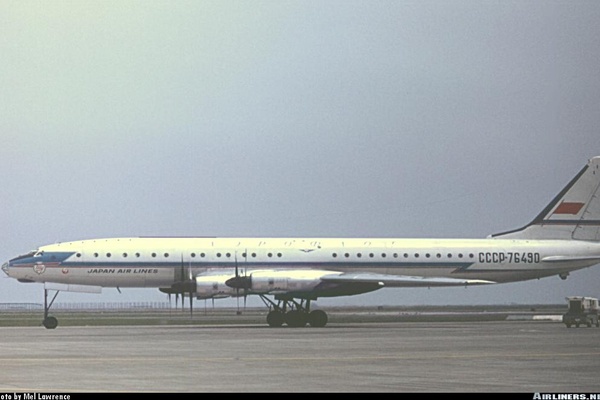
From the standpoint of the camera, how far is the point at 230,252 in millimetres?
51719

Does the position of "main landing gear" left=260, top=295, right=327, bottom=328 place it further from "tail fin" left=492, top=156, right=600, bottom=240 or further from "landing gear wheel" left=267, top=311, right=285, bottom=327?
"tail fin" left=492, top=156, right=600, bottom=240

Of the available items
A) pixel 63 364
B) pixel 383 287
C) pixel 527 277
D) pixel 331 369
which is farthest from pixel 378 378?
pixel 527 277

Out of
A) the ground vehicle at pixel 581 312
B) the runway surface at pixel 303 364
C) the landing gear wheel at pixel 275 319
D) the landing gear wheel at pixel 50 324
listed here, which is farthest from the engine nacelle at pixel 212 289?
the ground vehicle at pixel 581 312

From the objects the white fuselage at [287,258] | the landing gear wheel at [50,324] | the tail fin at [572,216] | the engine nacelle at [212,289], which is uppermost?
the tail fin at [572,216]

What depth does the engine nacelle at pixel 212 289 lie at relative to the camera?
4791 cm

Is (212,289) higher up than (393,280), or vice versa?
(393,280)

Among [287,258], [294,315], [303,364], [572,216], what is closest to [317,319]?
[294,315]

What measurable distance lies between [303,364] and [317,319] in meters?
25.1

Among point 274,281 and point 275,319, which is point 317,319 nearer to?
point 275,319

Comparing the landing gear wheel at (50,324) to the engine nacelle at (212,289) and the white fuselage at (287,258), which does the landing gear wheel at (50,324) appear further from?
the engine nacelle at (212,289)

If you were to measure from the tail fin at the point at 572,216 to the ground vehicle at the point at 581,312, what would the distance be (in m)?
8.21

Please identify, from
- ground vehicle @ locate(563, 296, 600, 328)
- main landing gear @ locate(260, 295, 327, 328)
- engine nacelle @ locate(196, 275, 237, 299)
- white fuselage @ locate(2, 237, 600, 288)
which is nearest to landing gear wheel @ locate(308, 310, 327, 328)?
main landing gear @ locate(260, 295, 327, 328)

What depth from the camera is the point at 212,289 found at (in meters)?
48.0

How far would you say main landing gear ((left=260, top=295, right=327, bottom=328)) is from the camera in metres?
48.5
